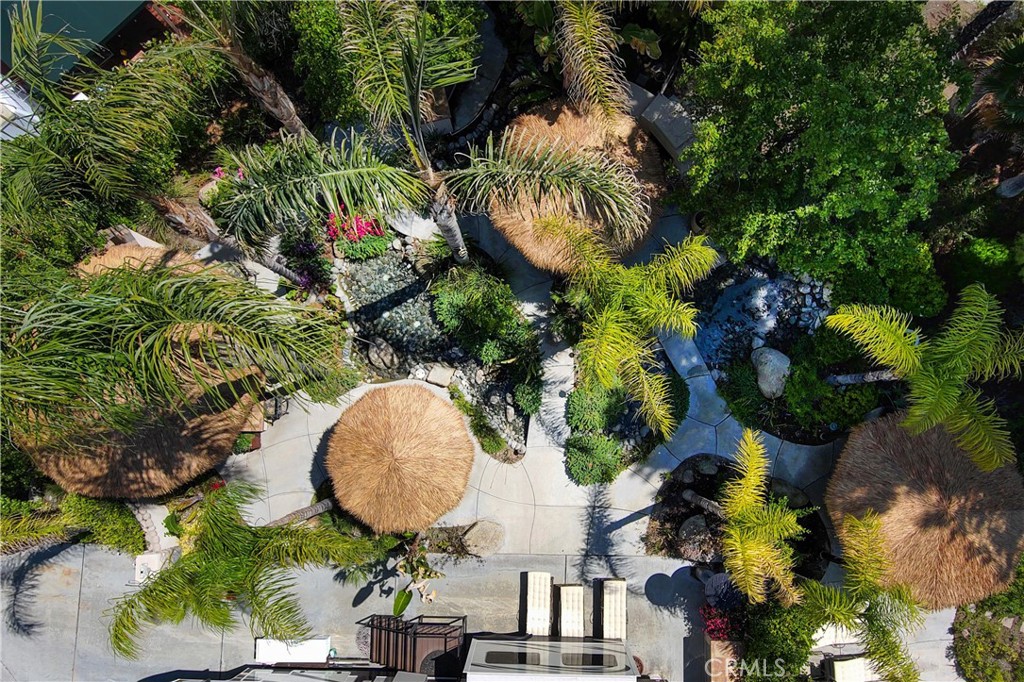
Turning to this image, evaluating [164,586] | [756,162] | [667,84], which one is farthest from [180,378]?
[667,84]

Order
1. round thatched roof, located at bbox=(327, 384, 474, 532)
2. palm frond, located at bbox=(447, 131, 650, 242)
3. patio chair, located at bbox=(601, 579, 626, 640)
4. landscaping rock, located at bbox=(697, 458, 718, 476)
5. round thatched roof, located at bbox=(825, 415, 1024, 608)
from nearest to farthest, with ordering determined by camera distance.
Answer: palm frond, located at bbox=(447, 131, 650, 242) → round thatched roof, located at bbox=(825, 415, 1024, 608) → round thatched roof, located at bbox=(327, 384, 474, 532) → patio chair, located at bbox=(601, 579, 626, 640) → landscaping rock, located at bbox=(697, 458, 718, 476)

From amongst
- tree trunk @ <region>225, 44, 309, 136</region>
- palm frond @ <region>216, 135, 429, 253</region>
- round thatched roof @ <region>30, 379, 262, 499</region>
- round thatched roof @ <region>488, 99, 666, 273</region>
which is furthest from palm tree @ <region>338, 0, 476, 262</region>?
round thatched roof @ <region>30, 379, 262, 499</region>

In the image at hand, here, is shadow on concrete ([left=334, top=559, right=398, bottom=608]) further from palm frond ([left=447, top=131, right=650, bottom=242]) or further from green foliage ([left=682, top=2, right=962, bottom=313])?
green foliage ([left=682, top=2, right=962, bottom=313])

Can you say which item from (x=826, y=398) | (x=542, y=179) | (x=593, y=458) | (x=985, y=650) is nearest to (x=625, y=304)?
(x=542, y=179)

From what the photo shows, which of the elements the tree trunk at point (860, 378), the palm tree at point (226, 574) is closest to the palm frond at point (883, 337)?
the tree trunk at point (860, 378)

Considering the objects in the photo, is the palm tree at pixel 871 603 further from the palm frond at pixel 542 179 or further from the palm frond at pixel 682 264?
the palm frond at pixel 542 179
